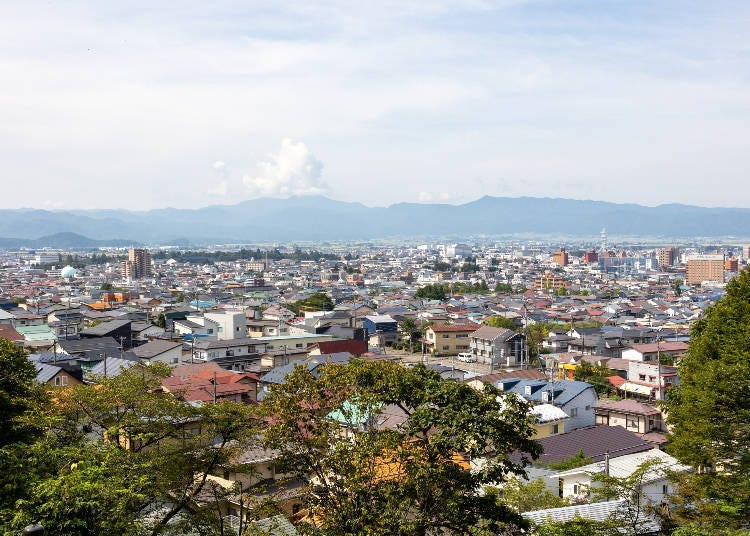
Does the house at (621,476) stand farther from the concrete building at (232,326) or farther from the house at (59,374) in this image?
the concrete building at (232,326)

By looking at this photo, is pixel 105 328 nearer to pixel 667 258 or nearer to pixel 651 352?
pixel 651 352

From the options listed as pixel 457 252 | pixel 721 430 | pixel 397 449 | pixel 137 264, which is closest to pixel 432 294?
pixel 137 264

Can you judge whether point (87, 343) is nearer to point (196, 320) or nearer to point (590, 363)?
point (196, 320)

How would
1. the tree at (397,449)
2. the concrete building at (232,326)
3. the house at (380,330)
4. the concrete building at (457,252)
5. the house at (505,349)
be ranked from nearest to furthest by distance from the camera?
the tree at (397,449) < the house at (505,349) < the concrete building at (232,326) < the house at (380,330) < the concrete building at (457,252)

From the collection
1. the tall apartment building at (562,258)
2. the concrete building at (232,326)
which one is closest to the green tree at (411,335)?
the concrete building at (232,326)

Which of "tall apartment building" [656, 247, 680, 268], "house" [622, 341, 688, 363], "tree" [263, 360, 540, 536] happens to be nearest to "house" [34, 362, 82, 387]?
"tree" [263, 360, 540, 536]
